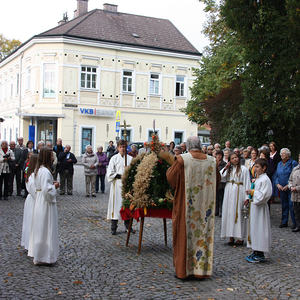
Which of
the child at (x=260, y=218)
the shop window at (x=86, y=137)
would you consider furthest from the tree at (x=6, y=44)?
the child at (x=260, y=218)

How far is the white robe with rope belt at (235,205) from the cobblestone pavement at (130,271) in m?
0.35

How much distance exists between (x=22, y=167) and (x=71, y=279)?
1039 centimetres

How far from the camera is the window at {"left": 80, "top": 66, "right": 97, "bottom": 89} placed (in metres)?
37.3

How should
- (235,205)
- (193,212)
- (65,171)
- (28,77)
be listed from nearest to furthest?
(193,212)
(235,205)
(65,171)
(28,77)

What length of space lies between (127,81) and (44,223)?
1277 inches

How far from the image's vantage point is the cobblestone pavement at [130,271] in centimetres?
612

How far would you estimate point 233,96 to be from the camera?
21.2m

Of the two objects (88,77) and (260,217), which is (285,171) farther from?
(88,77)

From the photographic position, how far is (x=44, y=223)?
24.4 feet

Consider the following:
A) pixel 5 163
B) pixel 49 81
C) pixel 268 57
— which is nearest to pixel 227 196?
pixel 268 57

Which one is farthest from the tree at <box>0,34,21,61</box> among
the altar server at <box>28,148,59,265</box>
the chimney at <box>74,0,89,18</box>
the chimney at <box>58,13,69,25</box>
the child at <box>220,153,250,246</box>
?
the altar server at <box>28,148,59,265</box>

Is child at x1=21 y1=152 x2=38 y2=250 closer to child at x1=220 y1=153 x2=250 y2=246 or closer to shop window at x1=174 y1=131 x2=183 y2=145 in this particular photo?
child at x1=220 y1=153 x2=250 y2=246

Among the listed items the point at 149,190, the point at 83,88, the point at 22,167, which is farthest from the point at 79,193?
the point at 83,88

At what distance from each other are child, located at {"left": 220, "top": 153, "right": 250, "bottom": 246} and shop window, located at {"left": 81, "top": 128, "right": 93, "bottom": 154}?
1125 inches
